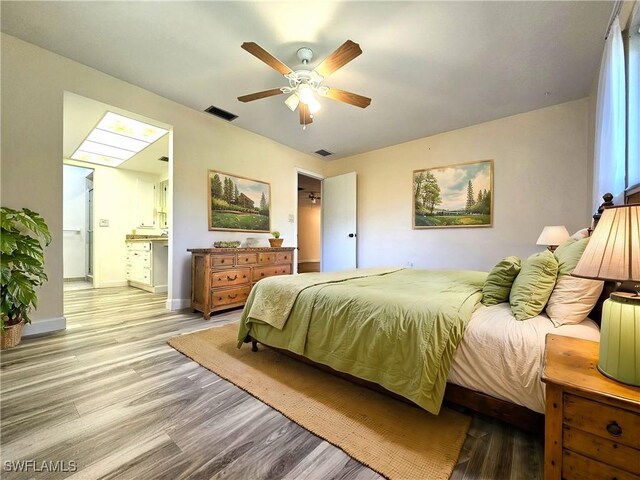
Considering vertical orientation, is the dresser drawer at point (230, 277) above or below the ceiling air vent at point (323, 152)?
below

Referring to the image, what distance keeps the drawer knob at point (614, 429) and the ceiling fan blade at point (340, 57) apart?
7.55 feet

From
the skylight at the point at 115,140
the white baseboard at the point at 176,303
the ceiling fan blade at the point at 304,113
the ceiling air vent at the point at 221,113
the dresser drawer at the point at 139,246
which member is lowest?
the white baseboard at the point at 176,303

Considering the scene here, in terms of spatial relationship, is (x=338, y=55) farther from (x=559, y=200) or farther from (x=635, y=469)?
(x=559, y=200)

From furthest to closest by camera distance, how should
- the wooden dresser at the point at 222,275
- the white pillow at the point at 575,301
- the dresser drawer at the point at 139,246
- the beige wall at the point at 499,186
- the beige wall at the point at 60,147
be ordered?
the dresser drawer at the point at 139,246 < the beige wall at the point at 499,186 < the wooden dresser at the point at 222,275 < the beige wall at the point at 60,147 < the white pillow at the point at 575,301

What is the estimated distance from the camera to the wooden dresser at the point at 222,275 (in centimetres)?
318

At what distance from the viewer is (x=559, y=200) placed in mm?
3369

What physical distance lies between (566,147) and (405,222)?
2305 mm

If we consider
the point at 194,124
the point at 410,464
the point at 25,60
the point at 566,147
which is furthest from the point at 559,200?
the point at 25,60

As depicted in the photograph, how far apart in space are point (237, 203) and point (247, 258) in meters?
1.04

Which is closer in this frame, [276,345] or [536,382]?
[536,382]

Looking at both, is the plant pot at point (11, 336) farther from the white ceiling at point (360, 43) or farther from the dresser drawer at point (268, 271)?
the white ceiling at point (360, 43)

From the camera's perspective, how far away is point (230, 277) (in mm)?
3406

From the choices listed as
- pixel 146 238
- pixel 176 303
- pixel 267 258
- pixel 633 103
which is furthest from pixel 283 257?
pixel 633 103

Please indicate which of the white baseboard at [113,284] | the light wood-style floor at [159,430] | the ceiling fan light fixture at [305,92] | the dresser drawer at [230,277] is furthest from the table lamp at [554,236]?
the white baseboard at [113,284]
